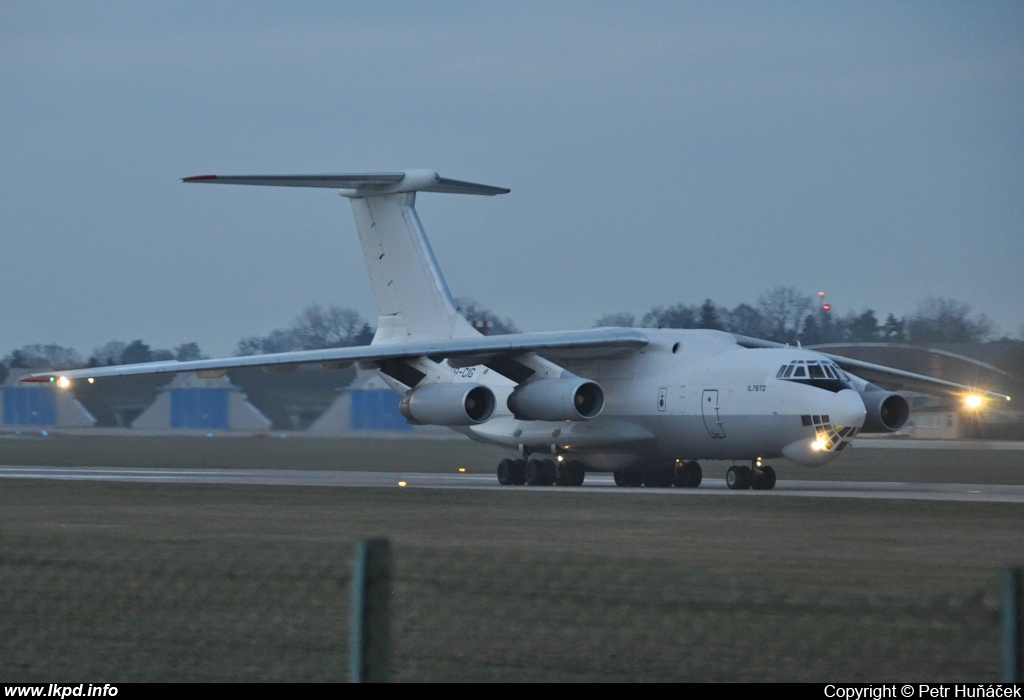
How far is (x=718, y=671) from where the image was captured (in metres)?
5.61

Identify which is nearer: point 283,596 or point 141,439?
point 283,596

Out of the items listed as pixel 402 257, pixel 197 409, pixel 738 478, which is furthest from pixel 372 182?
pixel 197 409

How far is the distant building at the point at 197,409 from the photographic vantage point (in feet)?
149

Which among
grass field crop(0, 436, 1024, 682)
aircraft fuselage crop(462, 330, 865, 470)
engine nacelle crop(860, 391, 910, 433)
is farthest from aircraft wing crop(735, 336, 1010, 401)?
grass field crop(0, 436, 1024, 682)

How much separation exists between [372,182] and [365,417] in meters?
15.5

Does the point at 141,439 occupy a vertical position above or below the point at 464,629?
above

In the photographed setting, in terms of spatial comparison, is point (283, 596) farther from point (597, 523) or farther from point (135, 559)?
point (597, 523)

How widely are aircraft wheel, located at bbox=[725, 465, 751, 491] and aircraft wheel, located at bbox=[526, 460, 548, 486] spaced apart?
147 inches

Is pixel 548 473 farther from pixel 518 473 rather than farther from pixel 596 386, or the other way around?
pixel 596 386

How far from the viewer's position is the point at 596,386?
2481 cm

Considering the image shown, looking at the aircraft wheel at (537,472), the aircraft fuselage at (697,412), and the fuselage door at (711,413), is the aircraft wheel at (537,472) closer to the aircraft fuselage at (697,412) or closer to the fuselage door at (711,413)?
the aircraft fuselage at (697,412)

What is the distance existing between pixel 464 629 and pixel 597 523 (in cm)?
1036

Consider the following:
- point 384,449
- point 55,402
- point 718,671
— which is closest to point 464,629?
point 718,671
